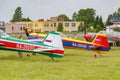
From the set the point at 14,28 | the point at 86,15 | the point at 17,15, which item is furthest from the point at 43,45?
the point at 17,15

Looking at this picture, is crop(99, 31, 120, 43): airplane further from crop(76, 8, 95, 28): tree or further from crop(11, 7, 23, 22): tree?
crop(11, 7, 23, 22): tree

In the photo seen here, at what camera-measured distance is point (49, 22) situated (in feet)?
446

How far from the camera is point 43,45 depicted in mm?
17672

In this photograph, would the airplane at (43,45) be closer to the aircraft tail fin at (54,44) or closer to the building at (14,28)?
the aircraft tail fin at (54,44)

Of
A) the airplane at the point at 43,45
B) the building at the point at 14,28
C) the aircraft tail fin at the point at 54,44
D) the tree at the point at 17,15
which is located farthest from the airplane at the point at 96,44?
the tree at the point at 17,15

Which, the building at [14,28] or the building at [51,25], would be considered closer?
the building at [14,28]

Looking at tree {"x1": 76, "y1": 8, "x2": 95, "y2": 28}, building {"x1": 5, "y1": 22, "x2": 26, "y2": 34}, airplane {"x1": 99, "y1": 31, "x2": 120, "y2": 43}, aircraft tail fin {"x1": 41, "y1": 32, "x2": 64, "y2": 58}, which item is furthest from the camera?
tree {"x1": 76, "y1": 8, "x2": 95, "y2": 28}

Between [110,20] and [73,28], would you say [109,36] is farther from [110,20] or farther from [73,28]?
[110,20]

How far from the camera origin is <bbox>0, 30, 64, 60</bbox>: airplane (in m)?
17.5

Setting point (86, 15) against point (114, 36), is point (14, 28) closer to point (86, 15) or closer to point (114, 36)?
point (86, 15)

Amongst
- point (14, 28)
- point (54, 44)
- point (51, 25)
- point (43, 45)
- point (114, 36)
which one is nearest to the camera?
point (54, 44)

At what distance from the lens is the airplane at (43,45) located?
1745 centimetres

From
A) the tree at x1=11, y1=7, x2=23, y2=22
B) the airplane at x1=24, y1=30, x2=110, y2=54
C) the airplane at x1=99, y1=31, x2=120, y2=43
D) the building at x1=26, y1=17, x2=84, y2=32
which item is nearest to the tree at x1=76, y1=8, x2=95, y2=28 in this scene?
the building at x1=26, y1=17, x2=84, y2=32

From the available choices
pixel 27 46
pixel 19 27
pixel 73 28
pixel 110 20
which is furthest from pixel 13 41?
pixel 110 20
